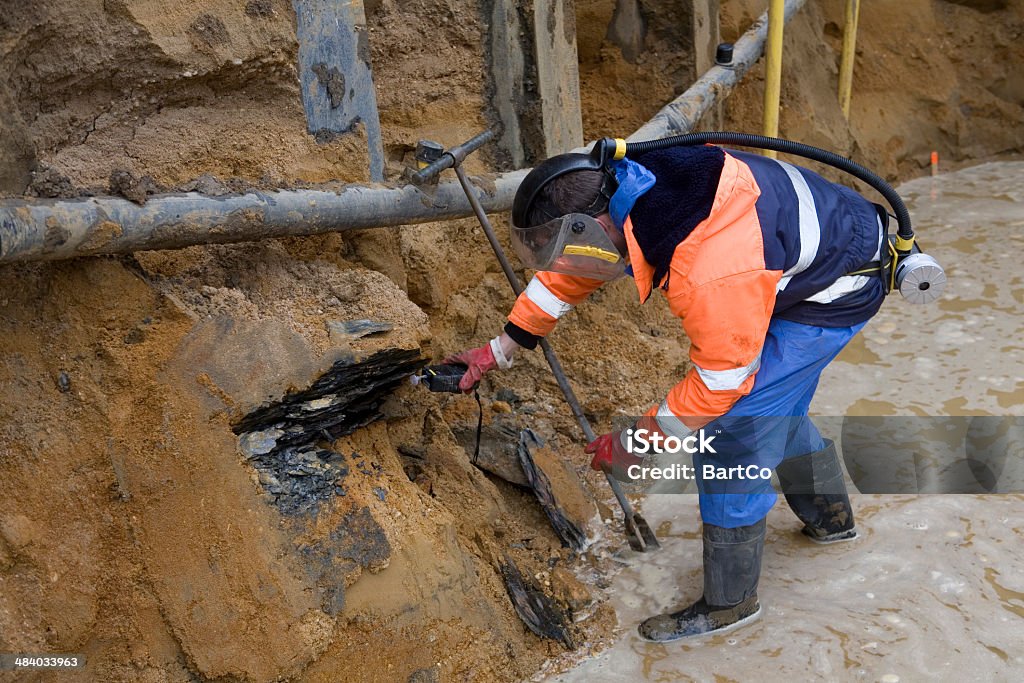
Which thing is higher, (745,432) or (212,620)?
(745,432)

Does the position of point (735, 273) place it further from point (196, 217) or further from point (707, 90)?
point (707, 90)

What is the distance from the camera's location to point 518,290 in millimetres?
3184

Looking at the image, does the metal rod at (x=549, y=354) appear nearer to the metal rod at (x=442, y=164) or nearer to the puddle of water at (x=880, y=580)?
the metal rod at (x=442, y=164)

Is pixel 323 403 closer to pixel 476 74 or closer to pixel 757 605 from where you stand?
pixel 757 605

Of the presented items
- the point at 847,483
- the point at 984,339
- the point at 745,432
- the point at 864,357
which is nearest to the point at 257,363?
the point at 745,432

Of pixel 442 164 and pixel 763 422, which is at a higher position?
pixel 442 164

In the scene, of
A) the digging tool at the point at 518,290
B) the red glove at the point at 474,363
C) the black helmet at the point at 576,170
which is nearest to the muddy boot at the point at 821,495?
the digging tool at the point at 518,290

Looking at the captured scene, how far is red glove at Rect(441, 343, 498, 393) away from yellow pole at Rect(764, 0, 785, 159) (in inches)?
86.1

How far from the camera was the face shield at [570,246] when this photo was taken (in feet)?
8.11

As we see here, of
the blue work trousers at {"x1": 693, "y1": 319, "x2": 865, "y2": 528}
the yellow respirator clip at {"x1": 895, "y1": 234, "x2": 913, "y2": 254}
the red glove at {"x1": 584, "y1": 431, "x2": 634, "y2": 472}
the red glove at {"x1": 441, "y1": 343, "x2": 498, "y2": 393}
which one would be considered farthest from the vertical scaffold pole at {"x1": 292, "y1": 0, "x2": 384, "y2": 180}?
the yellow respirator clip at {"x1": 895, "y1": 234, "x2": 913, "y2": 254}

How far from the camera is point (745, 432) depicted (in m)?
2.81

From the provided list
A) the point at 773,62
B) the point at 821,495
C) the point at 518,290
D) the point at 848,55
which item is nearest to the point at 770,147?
the point at 518,290

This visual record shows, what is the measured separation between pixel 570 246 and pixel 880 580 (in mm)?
1550

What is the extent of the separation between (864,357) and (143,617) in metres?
3.33
